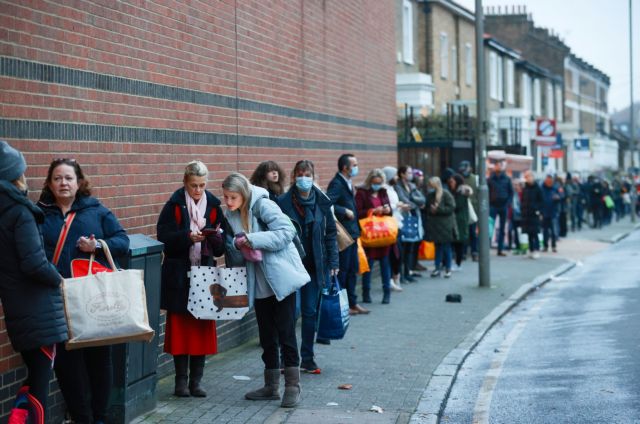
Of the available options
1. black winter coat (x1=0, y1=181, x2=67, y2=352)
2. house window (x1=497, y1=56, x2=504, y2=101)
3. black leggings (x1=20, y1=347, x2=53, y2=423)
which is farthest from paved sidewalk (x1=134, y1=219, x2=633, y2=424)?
house window (x1=497, y1=56, x2=504, y2=101)

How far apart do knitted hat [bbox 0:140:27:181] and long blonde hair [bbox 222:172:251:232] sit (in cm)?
216

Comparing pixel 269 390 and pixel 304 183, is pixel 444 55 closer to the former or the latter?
pixel 304 183

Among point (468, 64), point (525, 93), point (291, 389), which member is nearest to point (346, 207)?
point (291, 389)

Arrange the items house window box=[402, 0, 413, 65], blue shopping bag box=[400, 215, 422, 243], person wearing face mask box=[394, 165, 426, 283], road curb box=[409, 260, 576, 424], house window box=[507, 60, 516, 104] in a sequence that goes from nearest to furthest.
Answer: road curb box=[409, 260, 576, 424], person wearing face mask box=[394, 165, 426, 283], blue shopping bag box=[400, 215, 422, 243], house window box=[402, 0, 413, 65], house window box=[507, 60, 516, 104]

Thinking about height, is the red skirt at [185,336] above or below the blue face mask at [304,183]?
below

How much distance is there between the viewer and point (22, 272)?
5844 millimetres

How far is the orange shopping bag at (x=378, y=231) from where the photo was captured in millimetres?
14188

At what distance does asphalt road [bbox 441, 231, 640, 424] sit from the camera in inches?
316

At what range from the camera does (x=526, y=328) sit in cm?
1301

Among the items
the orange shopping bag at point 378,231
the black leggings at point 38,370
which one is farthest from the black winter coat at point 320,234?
the orange shopping bag at point 378,231

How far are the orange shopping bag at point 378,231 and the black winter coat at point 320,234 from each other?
470 cm

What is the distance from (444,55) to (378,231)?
23.4m

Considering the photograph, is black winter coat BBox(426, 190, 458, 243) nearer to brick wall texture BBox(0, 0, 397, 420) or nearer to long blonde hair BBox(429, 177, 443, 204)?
long blonde hair BBox(429, 177, 443, 204)

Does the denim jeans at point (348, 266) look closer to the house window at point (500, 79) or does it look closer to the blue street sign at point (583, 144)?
the house window at point (500, 79)
